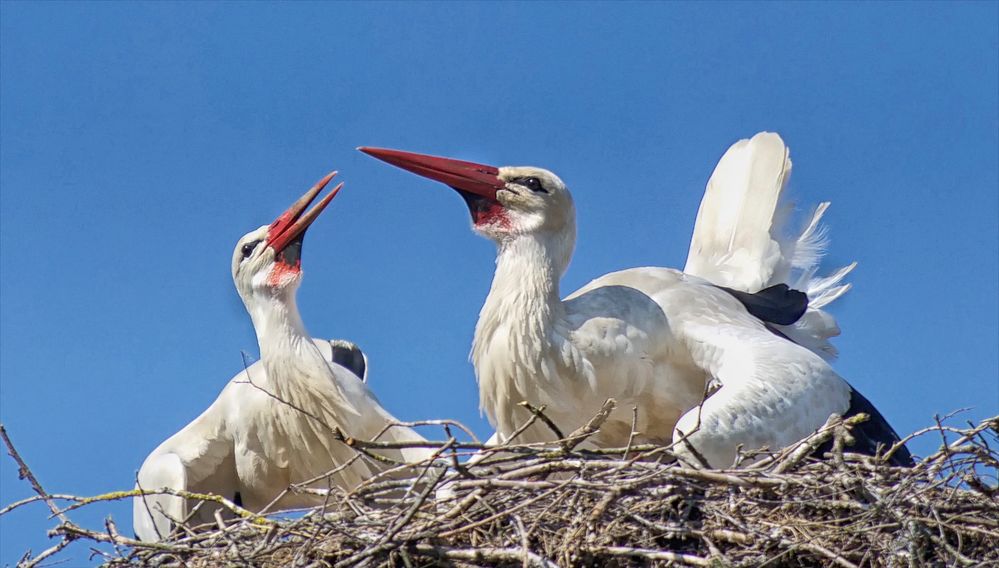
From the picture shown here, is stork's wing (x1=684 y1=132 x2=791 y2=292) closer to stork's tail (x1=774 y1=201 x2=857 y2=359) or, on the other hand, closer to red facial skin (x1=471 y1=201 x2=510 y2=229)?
stork's tail (x1=774 y1=201 x2=857 y2=359)

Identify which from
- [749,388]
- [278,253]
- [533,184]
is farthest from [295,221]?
[749,388]

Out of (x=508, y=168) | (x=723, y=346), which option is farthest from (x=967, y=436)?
(x=508, y=168)

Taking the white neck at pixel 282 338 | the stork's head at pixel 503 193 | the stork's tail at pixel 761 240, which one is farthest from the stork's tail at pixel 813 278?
the white neck at pixel 282 338

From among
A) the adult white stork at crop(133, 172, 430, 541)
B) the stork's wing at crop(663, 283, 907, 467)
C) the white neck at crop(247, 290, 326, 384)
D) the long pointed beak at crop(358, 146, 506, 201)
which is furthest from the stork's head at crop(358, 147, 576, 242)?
the white neck at crop(247, 290, 326, 384)

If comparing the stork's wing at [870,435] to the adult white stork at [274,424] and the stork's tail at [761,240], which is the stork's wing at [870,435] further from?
the adult white stork at [274,424]

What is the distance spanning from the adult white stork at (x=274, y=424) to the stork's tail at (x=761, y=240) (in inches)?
46.7

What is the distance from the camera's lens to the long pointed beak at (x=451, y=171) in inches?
222

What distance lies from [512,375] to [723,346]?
59cm

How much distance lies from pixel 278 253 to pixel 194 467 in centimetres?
74

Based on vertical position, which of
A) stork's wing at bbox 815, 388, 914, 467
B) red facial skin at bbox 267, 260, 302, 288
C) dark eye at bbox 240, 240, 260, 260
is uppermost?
dark eye at bbox 240, 240, 260, 260

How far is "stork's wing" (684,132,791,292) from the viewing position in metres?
6.12

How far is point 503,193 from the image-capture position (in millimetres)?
5629

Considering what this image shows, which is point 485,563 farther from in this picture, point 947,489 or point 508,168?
point 508,168

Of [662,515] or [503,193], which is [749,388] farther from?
[503,193]
